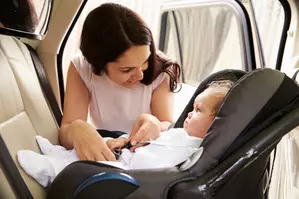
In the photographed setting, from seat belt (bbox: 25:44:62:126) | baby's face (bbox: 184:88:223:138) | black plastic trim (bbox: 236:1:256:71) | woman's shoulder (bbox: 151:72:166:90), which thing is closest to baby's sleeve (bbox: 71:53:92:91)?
seat belt (bbox: 25:44:62:126)

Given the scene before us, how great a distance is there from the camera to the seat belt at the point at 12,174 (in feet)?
3.17

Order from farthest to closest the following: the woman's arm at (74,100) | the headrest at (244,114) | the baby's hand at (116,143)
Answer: the woman's arm at (74,100) → the baby's hand at (116,143) → the headrest at (244,114)

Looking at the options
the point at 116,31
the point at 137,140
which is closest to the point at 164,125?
the point at 137,140

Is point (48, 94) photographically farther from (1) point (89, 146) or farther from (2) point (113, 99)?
(1) point (89, 146)

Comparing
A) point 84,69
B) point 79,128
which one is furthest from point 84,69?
point 79,128

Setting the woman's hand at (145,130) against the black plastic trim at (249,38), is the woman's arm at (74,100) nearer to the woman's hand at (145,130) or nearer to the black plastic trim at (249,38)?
the woman's hand at (145,130)

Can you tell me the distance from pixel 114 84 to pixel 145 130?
1.26 feet

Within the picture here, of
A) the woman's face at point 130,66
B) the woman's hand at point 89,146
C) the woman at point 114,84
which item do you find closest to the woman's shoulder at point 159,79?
the woman at point 114,84

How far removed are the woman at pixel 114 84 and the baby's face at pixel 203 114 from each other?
12 centimetres

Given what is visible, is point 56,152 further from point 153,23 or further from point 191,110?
point 153,23

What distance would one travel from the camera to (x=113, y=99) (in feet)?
5.27

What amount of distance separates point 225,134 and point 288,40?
29.7 inches

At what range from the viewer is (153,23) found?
2.61m

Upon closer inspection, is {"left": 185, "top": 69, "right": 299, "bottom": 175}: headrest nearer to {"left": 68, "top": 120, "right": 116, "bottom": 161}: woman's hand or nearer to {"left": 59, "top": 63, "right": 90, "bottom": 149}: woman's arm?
{"left": 68, "top": 120, "right": 116, "bottom": 161}: woman's hand
